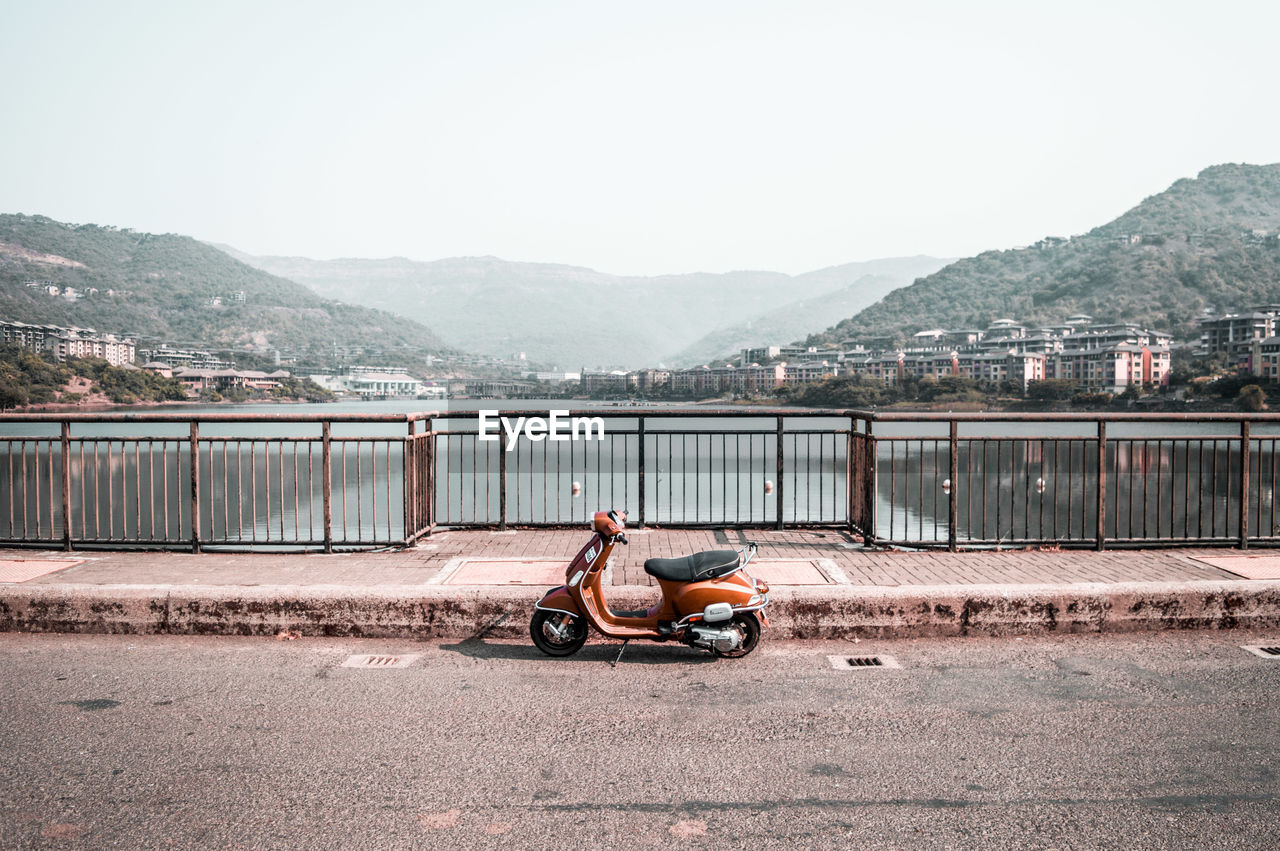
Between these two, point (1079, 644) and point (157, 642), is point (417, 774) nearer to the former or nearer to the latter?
point (157, 642)

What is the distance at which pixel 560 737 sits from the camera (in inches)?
191

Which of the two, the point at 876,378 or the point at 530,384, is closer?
the point at 530,384

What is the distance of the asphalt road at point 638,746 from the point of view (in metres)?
3.78

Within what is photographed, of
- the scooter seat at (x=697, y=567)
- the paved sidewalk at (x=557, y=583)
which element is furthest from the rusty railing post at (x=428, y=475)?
the scooter seat at (x=697, y=567)

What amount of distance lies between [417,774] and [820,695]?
2.57 m

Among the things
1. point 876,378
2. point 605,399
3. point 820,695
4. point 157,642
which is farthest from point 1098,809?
point 876,378

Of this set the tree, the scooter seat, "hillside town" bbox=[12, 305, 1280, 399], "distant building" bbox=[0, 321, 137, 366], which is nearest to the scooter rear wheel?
the scooter seat

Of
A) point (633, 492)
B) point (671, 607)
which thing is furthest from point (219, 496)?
point (671, 607)

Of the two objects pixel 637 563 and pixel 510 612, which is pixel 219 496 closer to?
pixel 637 563

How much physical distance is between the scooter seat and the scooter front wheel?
672 mm

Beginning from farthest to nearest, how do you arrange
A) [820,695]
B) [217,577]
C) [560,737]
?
1. [217,577]
2. [820,695]
3. [560,737]

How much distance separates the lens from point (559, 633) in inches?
256

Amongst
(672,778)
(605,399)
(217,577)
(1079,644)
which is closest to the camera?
(672,778)

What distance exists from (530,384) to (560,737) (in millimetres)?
117091
